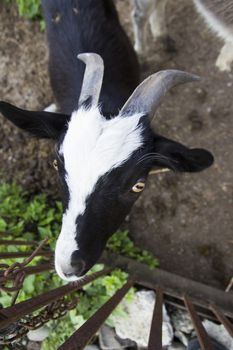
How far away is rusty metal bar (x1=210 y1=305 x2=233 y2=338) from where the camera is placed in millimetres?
2620

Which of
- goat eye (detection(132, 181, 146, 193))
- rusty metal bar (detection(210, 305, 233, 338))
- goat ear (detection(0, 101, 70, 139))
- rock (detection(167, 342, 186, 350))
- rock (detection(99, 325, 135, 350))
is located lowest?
rock (detection(99, 325, 135, 350))

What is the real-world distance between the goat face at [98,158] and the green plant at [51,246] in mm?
882

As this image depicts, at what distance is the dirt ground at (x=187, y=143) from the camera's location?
3846 mm

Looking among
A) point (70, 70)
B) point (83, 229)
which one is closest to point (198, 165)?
point (83, 229)

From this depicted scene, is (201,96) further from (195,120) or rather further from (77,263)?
(77,263)

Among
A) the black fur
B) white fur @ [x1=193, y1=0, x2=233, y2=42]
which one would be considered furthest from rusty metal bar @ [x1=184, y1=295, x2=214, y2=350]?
white fur @ [x1=193, y1=0, x2=233, y2=42]

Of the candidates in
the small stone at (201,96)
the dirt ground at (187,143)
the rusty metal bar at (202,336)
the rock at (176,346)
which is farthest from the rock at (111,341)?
the small stone at (201,96)

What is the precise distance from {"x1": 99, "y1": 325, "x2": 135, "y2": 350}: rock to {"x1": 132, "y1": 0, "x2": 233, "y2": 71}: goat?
105 inches

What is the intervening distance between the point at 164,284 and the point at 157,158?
4.80 ft

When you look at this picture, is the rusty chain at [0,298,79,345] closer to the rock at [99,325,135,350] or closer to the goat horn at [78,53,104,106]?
the rock at [99,325,135,350]

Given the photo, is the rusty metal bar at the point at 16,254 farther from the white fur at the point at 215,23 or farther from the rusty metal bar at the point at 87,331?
the white fur at the point at 215,23

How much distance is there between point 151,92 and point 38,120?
0.70 meters

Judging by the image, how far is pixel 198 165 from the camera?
252 centimetres

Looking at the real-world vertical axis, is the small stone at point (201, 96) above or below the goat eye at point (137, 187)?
above
